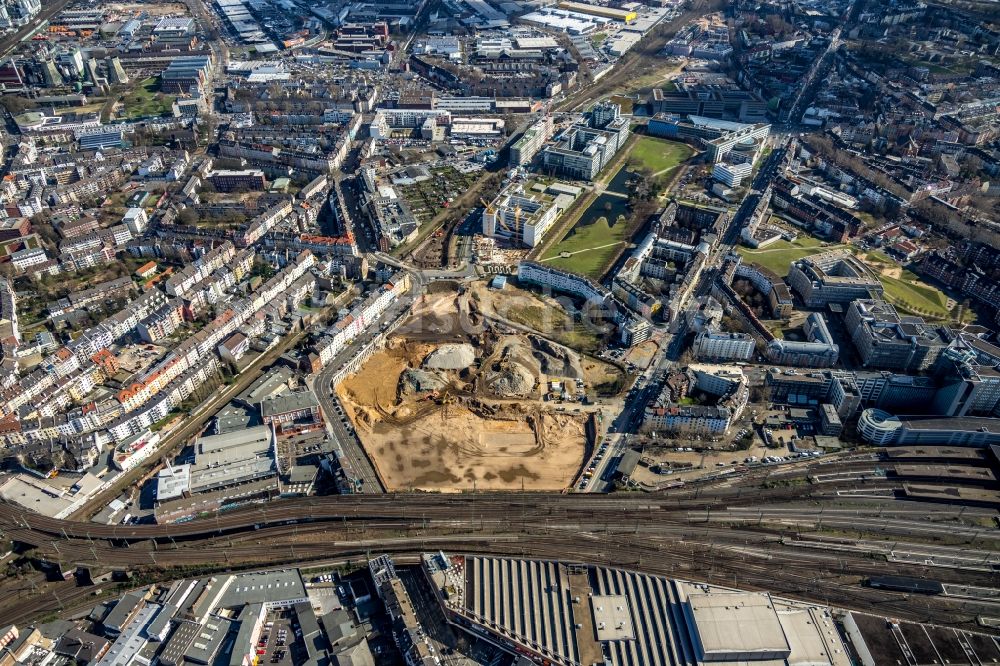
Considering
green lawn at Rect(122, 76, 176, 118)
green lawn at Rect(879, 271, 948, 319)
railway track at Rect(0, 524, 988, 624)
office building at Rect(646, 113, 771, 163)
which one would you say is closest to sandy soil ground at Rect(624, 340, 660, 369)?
railway track at Rect(0, 524, 988, 624)

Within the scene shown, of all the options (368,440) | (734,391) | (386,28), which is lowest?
(368,440)

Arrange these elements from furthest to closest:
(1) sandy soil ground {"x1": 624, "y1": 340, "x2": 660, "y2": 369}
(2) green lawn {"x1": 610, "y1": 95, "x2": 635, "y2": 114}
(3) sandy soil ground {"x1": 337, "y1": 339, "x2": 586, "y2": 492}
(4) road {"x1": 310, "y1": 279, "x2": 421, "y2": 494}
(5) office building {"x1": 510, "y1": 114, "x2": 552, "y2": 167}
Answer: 1. (2) green lawn {"x1": 610, "y1": 95, "x2": 635, "y2": 114}
2. (5) office building {"x1": 510, "y1": 114, "x2": 552, "y2": 167}
3. (1) sandy soil ground {"x1": 624, "y1": 340, "x2": 660, "y2": 369}
4. (3) sandy soil ground {"x1": 337, "y1": 339, "x2": 586, "y2": 492}
5. (4) road {"x1": 310, "y1": 279, "x2": 421, "y2": 494}

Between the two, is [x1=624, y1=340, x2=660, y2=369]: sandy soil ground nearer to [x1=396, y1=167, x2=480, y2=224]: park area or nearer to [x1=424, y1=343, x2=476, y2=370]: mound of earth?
[x1=424, y1=343, x2=476, y2=370]: mound of earth

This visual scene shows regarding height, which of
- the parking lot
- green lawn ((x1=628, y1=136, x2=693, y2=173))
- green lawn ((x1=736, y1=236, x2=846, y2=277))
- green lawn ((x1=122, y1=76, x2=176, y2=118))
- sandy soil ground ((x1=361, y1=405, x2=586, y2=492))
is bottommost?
the parking lot

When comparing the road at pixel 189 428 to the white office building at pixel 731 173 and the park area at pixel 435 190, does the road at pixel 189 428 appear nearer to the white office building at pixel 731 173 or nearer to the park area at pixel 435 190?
the park area at pixel 435 190

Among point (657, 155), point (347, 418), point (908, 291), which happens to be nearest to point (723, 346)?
point (908, 291)

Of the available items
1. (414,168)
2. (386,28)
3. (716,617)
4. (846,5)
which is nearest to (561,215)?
(414,168)

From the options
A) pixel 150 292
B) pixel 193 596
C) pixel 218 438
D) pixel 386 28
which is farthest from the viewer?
pixel 386 28

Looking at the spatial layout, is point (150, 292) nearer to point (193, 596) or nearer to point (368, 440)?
point (368, 440)
